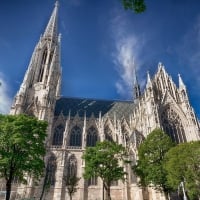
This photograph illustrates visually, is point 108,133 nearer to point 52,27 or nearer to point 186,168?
point 186,168

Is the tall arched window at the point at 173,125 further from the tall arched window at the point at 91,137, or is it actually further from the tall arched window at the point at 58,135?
the tall arched window at the point at 58,135

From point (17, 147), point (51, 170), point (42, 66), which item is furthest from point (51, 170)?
point (42, 66)

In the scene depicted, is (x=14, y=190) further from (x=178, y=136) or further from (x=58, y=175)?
(x=178, y=136)

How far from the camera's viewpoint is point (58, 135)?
4303 centimetres

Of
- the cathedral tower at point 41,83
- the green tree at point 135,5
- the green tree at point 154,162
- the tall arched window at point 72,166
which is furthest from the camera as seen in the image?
the cathedral tower at point 41,83

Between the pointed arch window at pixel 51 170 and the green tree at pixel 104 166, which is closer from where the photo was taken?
the green tree at pixel 104 166

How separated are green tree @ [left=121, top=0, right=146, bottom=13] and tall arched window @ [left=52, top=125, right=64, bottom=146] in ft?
127

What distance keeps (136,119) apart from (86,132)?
41.3 ft

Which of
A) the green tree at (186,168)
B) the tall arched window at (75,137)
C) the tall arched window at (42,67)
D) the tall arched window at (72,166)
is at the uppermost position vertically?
the tall arched window at (42,67)

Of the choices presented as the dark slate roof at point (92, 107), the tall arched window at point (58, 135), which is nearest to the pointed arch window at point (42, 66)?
the dark slate roof at point (92, 107)

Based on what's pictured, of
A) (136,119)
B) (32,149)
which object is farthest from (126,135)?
(32,149)

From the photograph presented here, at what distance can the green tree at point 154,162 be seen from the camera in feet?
78.4

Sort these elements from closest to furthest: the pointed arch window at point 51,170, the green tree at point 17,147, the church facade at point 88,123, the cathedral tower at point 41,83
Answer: the green tree at point 17,147 → the church facade at point 88,123 → the pointed arch window at point 51,170 → the cathedral tower at point 41,83

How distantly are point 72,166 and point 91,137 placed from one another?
8.93 meters
